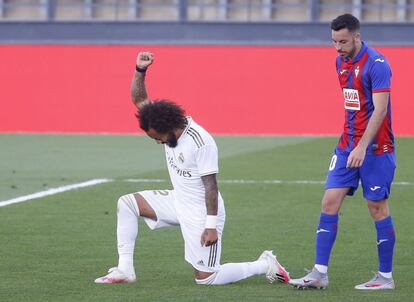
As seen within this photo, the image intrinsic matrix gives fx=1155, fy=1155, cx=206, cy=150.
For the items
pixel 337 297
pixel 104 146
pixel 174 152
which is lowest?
pixel 104 146

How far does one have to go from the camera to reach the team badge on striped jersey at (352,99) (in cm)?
806

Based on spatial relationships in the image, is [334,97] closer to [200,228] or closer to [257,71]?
[257,71]

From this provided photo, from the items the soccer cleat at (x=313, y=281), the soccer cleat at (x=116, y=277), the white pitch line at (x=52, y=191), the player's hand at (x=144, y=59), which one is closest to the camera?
the soccer cleat at (x=313, y=281)

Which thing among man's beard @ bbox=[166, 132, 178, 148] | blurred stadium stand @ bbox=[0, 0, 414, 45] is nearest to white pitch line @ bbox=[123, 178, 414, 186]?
Answer: man's beard @ bbox=[166, 132, 178, 148]

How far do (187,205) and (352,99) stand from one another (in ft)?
4.54

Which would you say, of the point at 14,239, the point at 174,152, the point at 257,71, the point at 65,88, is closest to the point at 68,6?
the point at 65,88

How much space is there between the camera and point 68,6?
30.7m

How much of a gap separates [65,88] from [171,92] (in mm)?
2569

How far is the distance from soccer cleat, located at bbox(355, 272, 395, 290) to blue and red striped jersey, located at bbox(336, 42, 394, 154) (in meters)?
0.90

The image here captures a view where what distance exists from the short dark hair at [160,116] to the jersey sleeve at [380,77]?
133cm

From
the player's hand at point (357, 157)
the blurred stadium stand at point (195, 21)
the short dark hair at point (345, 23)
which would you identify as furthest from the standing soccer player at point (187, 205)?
the blurred stadium stand at point (195, 21)

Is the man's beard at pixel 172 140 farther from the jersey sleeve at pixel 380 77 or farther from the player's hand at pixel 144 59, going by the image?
the jersey sleeve at pixel 380 77

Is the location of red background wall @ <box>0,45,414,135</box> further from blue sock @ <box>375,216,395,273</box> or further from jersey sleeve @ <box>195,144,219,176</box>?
jersey sleeve @ <box>195,144,219,176</box>

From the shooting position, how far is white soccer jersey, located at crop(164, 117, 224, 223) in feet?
26.0
